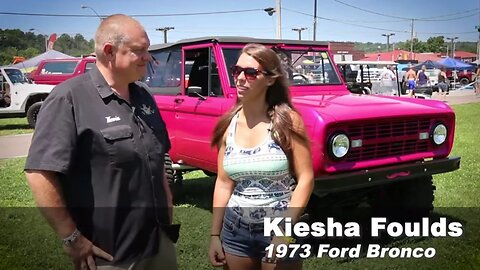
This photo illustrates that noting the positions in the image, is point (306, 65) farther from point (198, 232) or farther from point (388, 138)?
point (198, 232)

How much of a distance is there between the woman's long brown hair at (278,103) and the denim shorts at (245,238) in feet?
0.87

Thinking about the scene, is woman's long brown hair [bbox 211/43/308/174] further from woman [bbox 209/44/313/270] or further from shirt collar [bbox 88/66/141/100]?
shirt collar [bbox 88/66/141/100]

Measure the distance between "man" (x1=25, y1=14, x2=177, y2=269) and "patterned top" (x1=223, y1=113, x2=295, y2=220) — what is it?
299 mm

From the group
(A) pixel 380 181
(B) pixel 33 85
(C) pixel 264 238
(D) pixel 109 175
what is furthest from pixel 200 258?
(B) pixel 33 85

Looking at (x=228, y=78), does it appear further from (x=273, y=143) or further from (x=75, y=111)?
(x=75, y=111)

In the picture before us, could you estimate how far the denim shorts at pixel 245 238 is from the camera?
74.1 inches

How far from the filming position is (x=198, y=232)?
4004 millimetres

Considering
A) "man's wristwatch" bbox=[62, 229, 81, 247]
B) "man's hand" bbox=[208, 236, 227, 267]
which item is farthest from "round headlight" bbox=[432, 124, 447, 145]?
"man's wristwatch" bbox=[62, 229, 81, 247]

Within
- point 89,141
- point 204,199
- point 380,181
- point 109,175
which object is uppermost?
point 89,141

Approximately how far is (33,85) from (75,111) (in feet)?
36.2

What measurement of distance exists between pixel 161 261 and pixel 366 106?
208cm

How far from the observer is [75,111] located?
1.59 metres

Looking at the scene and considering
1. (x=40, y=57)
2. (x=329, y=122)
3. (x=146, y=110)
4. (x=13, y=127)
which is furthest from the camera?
(x=40, y=57)

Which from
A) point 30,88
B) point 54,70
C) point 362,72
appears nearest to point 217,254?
point 362,72
